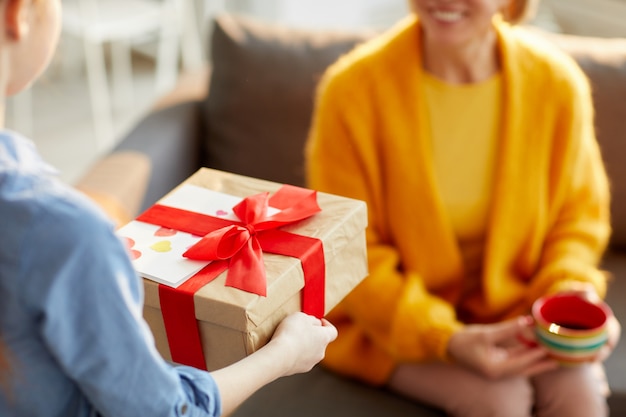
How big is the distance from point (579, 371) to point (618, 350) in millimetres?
198

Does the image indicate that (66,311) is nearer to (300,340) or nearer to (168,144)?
(300,340)

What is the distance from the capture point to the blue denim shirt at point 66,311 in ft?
2.07

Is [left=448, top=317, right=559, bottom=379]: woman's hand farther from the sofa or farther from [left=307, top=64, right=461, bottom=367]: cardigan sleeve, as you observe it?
the sofa

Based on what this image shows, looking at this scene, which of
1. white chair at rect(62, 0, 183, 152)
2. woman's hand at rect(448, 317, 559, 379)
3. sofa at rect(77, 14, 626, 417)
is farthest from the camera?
white chair at rect(62, 0, 183, 152)

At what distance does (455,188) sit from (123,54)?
9.13 ft

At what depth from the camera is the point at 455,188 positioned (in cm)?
151

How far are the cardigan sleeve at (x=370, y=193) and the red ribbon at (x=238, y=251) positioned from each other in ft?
1.64

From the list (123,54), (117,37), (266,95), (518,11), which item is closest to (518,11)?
(518,11)

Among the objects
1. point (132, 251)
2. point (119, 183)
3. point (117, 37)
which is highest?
point (132, 251)

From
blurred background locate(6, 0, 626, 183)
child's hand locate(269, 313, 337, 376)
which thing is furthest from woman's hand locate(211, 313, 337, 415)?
blurred background locate(6, 0, 626, 183)

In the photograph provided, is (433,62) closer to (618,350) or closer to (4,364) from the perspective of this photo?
(618,350)

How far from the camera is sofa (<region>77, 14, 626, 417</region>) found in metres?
1.73

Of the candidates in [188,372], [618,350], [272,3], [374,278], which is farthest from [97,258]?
[272,3]

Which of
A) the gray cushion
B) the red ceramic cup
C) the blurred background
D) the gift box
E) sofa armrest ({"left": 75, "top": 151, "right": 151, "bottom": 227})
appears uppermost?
the gift box
